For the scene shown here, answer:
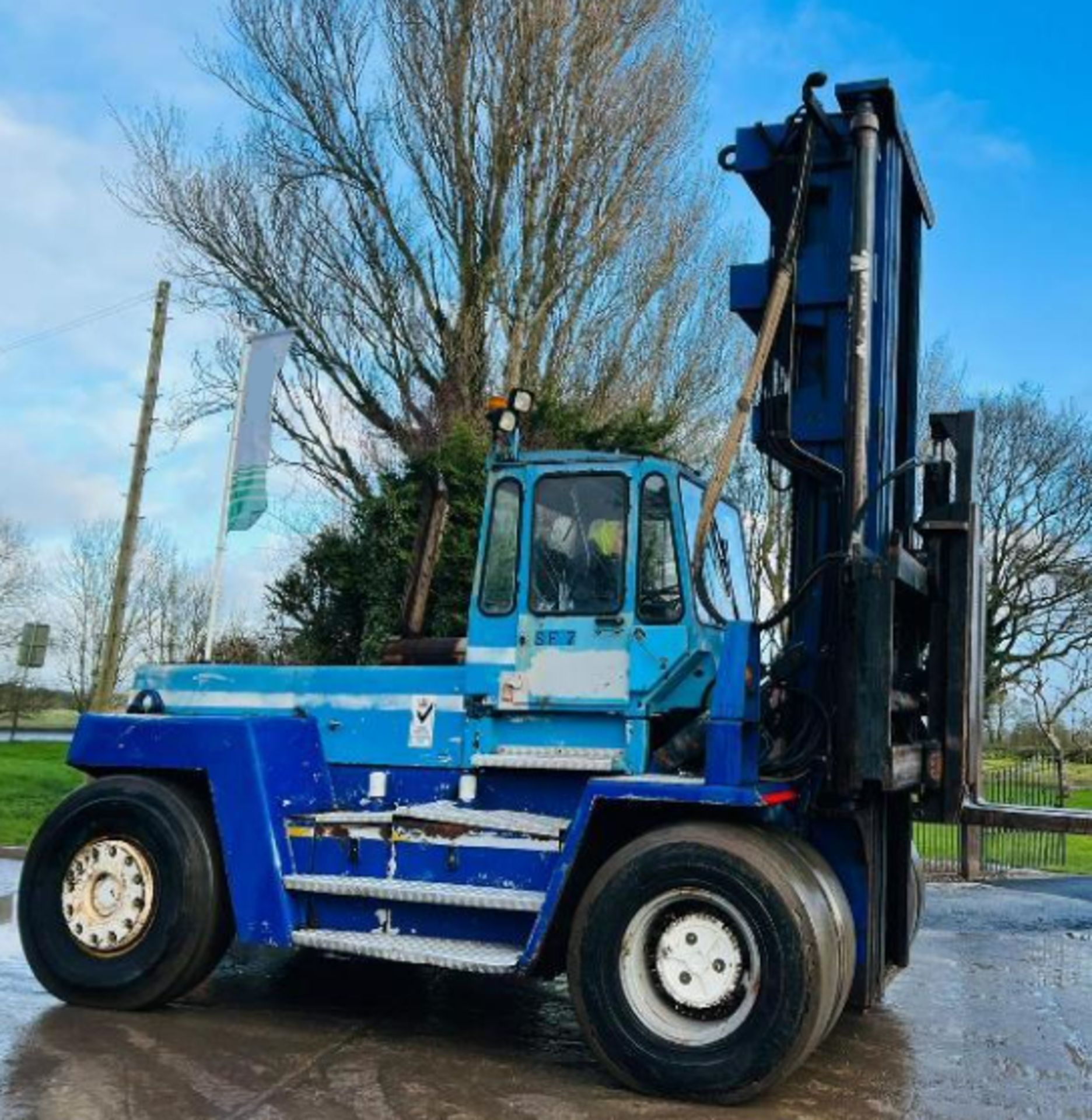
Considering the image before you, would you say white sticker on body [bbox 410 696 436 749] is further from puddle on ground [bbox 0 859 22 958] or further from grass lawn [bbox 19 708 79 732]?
grass lawn [bbox 19 708 79 732]

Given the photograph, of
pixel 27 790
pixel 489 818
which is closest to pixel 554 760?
pixel 489 818

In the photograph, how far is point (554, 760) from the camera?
647cm

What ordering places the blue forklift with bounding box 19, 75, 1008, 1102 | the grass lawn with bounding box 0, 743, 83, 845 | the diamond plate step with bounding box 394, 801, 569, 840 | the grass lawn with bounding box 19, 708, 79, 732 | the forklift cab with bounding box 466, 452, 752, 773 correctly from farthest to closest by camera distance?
the grass lawn with bounding box 19, 708, 79, 732, the grass lawn with bounding box 0, 743, 83, 845, the forklift cab with bounding box 466, 452, 752, 773, the diamond plate step with bounding box 394, 801, 569, 840, the blue forklift with bounding box 19, 75, 1008, 1102

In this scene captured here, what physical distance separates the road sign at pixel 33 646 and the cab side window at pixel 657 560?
1886 cm

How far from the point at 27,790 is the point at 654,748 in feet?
59.9

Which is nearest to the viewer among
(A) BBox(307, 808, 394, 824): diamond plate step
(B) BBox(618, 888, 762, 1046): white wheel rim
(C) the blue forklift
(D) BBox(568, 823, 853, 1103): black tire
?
(D) BBox(568, 823, 853, 1103): black tire

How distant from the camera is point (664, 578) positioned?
21.2ft

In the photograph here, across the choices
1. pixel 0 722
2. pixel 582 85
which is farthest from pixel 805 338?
pixel 0 722

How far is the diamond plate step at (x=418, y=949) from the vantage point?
6.00m

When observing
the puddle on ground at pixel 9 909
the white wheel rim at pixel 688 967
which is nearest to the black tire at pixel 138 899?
the puddle on ground at pixel 9 909

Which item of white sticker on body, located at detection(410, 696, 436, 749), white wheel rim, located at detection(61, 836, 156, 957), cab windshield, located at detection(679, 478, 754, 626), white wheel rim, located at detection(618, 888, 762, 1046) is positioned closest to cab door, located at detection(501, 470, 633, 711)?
cab windshield, located at detection(679, 478, 754, 626)

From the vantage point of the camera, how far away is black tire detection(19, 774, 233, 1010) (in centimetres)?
686

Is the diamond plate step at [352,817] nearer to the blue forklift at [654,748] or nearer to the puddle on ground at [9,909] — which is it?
the blue forklift at [654,748]

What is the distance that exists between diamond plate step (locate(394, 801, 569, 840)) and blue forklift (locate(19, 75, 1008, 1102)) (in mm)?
22
